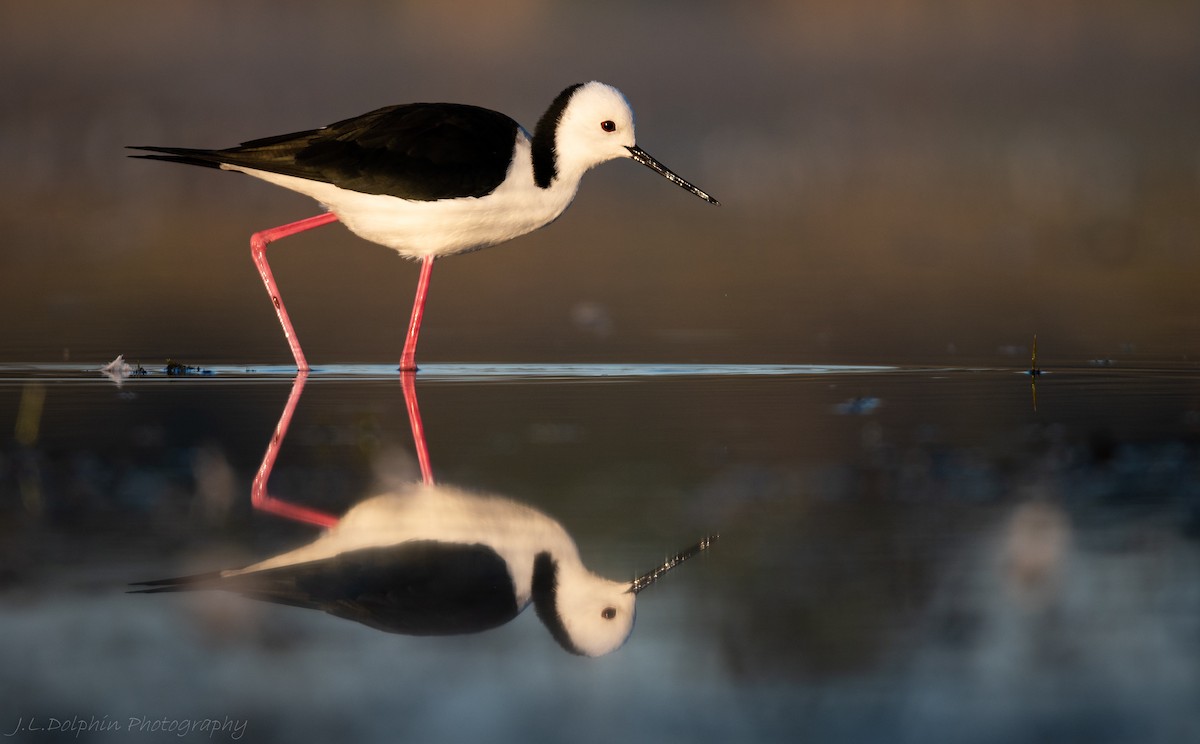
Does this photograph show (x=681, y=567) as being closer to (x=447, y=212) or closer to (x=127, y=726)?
(x=127, y=726)

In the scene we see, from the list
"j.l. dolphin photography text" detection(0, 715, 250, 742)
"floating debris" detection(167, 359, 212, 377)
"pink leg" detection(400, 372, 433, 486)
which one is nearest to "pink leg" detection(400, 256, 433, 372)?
"pink leg" detection(400, 372, 433, 486)

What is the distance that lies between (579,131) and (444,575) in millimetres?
4333

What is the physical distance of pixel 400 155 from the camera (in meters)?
7.22

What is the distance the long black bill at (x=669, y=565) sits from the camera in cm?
350

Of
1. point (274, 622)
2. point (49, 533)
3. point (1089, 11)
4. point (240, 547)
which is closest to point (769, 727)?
point (274, 622)

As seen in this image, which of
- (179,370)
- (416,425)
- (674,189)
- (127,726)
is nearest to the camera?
(127,726)

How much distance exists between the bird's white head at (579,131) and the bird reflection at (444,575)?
3.52 meters

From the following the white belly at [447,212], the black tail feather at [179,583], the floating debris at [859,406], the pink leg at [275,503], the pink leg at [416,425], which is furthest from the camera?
the white belly at [447,212]

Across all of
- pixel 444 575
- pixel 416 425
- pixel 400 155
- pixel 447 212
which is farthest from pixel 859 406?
pixel 444 575

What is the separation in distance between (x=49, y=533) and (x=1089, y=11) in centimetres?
1777

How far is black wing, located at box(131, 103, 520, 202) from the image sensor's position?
23.6 feet

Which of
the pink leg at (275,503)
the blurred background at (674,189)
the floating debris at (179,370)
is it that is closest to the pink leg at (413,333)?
the blurred background at (674,189)

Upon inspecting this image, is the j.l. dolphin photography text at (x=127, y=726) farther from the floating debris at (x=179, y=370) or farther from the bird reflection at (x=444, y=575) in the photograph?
the floating debris at (x=179, y=370)

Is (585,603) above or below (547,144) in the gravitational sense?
below
